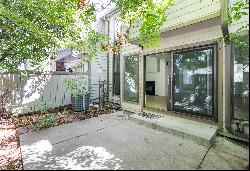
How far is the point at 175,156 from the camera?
157 inches

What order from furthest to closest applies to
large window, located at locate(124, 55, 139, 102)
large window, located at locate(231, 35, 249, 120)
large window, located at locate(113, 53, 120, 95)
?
large window, located at locate(113, 53, 120, 95) < large window, located at locate(124, 55, 139, 102) < large window, located at locate(231, 35, 249, 120)

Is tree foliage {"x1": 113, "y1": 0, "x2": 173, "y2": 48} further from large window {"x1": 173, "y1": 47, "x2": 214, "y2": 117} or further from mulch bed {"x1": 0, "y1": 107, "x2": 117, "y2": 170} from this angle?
mulch bed {"x1": 0, "y1": 107, "x2": 117, "y2": 170}

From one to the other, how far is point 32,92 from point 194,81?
764 cm

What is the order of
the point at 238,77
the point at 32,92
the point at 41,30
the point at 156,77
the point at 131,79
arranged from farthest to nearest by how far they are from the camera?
the point at 156,77, the point at 131,79, the point at 32,92, the point at 41,30, the point at 238,77

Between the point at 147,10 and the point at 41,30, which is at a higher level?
the point at 147,10

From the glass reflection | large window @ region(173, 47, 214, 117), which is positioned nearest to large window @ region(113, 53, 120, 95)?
the glass reflection

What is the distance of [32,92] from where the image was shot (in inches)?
349

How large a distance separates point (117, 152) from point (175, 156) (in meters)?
1.34

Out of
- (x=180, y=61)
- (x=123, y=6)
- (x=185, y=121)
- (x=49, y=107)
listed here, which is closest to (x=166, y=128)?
(x=185, y=121)

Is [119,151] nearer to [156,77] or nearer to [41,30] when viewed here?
[41,30]

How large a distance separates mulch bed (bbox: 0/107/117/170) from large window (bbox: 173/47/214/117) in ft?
12.7

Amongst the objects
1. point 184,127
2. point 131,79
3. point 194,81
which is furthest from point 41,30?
point 184,127

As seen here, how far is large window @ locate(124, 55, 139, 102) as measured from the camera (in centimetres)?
880

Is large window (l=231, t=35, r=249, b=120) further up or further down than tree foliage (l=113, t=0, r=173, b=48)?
further down
